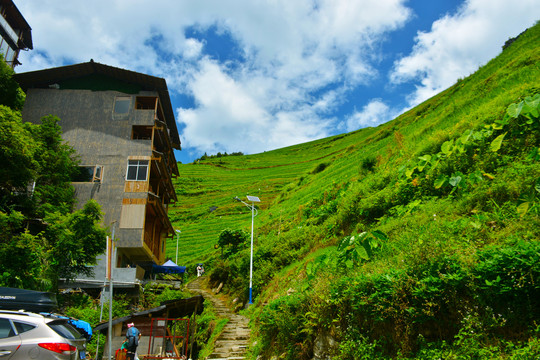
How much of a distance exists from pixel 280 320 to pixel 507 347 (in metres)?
6.14

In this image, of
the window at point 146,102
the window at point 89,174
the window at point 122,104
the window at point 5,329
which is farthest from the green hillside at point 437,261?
the window at point 122,104

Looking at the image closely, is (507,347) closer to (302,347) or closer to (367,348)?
(367,348)

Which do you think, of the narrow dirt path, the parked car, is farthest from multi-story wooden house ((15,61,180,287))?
the parked car

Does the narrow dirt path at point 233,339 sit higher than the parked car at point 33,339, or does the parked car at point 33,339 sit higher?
the parked car at point 33,339

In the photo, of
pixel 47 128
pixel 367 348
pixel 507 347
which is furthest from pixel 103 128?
pixel 507 347

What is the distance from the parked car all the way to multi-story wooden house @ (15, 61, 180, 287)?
1804cm

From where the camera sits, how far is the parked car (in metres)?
7.82

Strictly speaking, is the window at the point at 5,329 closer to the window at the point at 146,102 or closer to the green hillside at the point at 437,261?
the green hillside at the point at 437,261

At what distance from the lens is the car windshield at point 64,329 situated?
8.40m

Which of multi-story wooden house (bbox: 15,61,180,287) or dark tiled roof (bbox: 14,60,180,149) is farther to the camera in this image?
dark tiled roof (bbox: 14,60,180,149)

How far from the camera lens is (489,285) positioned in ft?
21.0

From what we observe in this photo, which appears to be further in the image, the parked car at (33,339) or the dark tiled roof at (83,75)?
the dark tiled roof at (83,75)

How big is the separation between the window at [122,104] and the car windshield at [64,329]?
79.7 ft

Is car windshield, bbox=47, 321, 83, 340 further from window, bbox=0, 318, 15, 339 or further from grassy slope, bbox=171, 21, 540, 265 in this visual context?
grassy slope, bbox=171, 21, 540, 265
